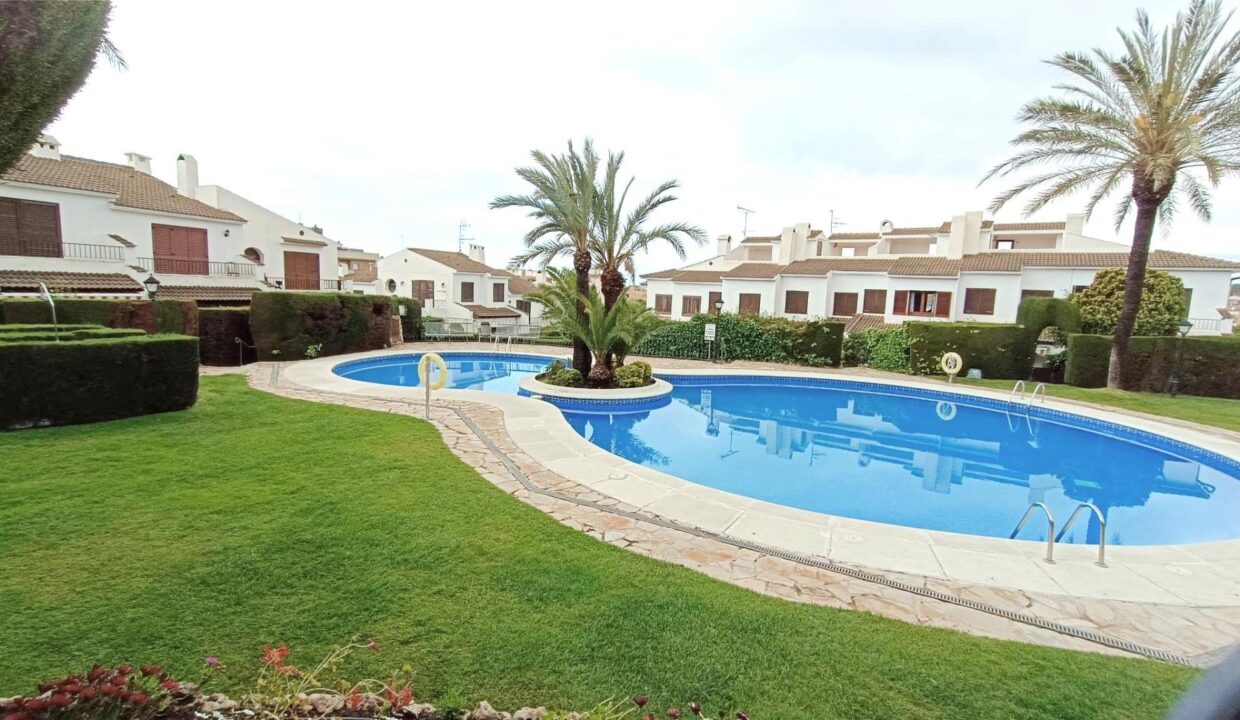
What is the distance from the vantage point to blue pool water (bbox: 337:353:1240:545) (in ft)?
28.0


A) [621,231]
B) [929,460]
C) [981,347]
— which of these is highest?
[621,231]

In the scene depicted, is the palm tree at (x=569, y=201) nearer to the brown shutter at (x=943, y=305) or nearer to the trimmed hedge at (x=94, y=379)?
the trimmed hedge at (x=94, y=379)

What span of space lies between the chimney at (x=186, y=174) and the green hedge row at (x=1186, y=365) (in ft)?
135

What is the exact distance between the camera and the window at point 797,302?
35.9 m

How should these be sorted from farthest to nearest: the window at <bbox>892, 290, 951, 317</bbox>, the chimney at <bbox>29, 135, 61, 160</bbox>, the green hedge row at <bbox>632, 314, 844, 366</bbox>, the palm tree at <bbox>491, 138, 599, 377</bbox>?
the window at <bbox>892, 290, 951, 317</bbox>, the chimney at <bbox>29, 135, 61, 160</bbox>, the green hedge row at <bbox>632, 314, 844, 366</bbox>, the palm tree at <bbox>491, 138, 599, 377</bbox>

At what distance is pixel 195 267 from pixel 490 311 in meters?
20.1

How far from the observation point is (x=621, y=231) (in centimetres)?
→ 1611

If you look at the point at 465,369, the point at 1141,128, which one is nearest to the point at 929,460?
the point at 1141,128

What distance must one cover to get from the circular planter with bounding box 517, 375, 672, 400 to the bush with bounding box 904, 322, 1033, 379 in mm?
11040

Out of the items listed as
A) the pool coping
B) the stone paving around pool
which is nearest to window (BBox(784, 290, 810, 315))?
the pool coping

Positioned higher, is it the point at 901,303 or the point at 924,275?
the point at 924,275

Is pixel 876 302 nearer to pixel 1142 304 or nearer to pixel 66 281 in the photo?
pixel 1142 304

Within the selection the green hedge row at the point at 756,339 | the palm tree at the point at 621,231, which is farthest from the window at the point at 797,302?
the palm tree at the point at 621,231

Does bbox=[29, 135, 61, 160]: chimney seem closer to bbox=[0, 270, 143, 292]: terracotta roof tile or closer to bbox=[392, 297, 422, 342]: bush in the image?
bbox=[0, 270, 143, 292]: terracotta roof tile
